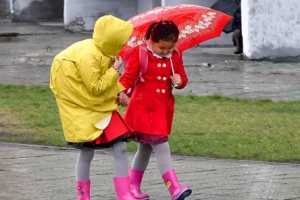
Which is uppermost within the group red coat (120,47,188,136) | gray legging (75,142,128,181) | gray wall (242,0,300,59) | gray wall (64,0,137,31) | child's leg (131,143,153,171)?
red coat (120,47,188,136)

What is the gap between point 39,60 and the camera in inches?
688

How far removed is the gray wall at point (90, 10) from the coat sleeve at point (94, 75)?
19.6 metres

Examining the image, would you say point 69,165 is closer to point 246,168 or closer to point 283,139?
point 246,168

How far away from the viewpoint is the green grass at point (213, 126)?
26.3 ft

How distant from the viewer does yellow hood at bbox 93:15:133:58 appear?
5.61 m

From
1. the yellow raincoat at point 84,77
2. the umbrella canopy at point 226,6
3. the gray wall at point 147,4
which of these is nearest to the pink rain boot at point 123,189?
the yellow raincoat at point 84,77

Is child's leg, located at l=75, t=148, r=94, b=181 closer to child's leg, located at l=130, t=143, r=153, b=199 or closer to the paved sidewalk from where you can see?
the paved sidewalk

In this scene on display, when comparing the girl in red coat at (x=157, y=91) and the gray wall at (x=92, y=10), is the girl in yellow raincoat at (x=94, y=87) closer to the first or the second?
the girl in red coat at (x=157, y=91)

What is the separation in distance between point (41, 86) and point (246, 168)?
6.48 meters

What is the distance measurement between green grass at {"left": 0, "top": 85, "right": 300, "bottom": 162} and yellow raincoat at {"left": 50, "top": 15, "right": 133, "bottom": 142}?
7.91ft

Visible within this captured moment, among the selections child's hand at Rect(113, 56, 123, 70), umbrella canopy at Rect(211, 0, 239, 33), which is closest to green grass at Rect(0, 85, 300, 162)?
child's hand at Rect(113, 56, 123, 70)

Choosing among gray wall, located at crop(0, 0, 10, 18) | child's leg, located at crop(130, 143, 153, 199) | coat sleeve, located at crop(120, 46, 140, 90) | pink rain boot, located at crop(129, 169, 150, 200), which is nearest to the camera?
coat sleeve, located at crop(120, 46, 140, 90)

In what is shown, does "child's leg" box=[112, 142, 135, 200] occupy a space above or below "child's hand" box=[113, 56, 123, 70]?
below

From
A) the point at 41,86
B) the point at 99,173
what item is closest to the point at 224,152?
the point at 99,173
